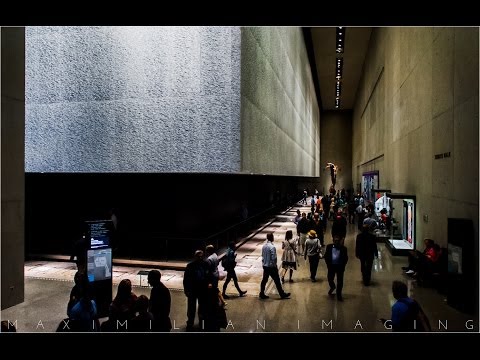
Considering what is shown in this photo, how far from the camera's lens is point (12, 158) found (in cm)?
498

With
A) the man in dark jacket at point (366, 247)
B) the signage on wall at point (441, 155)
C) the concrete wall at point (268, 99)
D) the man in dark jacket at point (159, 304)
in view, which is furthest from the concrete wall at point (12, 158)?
the signage on wall at point (441, 155)

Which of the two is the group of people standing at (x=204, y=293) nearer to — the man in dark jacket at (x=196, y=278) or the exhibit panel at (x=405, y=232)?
the man in dark jacket at (x=196, y=278)

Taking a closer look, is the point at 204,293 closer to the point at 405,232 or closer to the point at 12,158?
the point at 12,158

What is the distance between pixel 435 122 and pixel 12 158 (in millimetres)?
11161

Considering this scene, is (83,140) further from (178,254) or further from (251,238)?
(251,238)

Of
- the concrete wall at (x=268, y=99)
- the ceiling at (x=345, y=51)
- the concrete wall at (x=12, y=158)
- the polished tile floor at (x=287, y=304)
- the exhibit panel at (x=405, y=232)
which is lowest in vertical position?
the polished tile floor at (x=287, y=304)

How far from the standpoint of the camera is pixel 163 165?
11.5m

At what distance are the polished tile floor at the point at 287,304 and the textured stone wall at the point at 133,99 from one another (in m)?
3.33

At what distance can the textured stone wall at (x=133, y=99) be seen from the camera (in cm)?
1126

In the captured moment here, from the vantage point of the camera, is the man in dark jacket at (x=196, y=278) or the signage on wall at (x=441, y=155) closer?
the man in dark jacket at (x=196, y=278)

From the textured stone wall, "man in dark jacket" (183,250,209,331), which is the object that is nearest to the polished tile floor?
"man in dark jacket" (183,250,209,331)

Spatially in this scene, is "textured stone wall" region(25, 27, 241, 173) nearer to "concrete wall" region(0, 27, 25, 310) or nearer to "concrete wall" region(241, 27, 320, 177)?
"concrete wall" region(241, 27, 320, 177)

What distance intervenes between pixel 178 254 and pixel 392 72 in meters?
15.0
